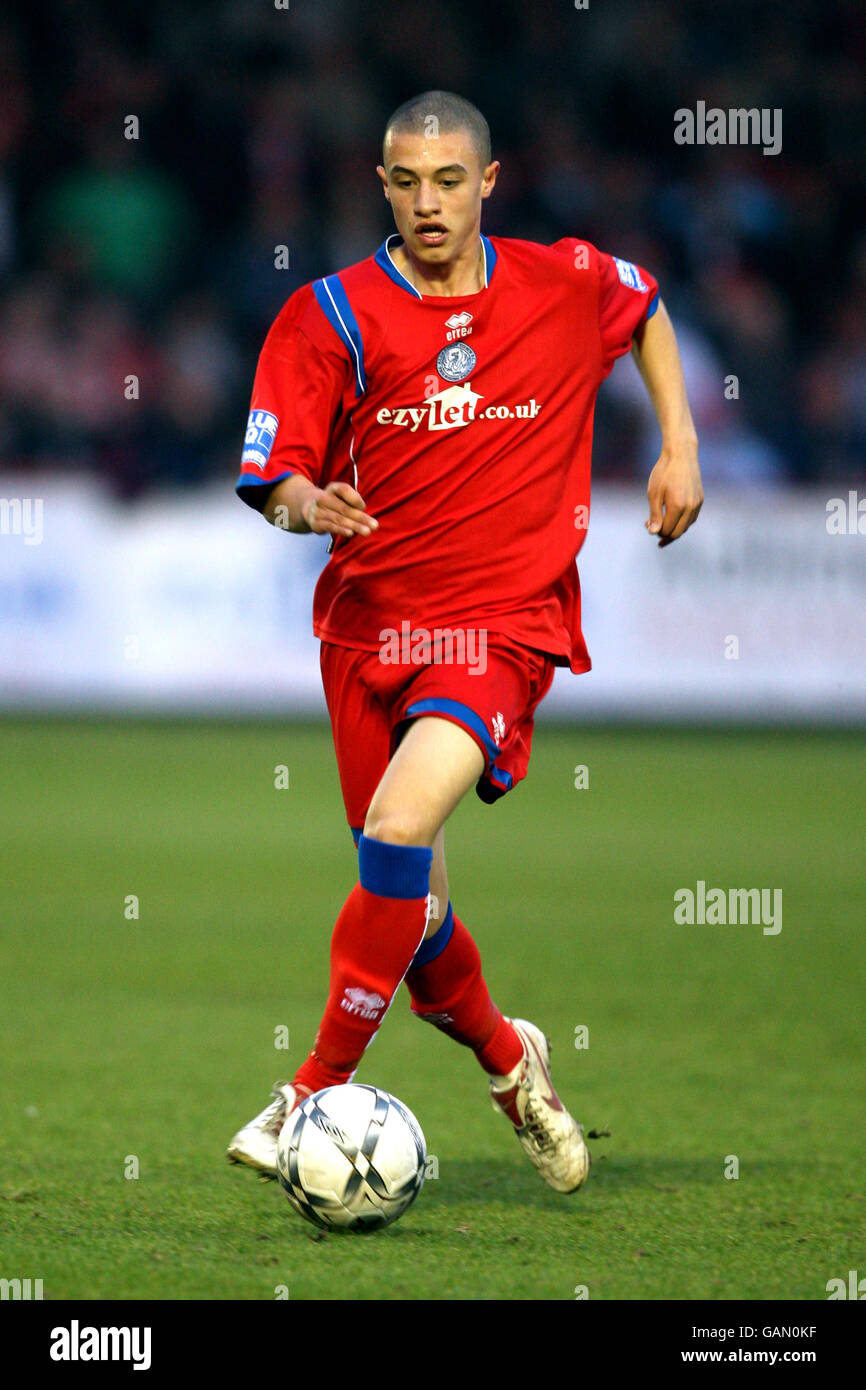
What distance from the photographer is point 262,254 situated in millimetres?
16078

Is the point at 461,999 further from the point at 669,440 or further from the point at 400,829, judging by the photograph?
the point at 669,440

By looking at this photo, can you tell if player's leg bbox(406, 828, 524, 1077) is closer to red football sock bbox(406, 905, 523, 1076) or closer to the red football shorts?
red football sock bbox(406, 905, 523, 1076)

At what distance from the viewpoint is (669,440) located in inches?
179

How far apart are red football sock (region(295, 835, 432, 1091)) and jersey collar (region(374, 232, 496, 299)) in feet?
A: 4.17

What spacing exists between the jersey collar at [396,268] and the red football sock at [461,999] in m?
1.42

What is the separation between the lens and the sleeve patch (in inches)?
184

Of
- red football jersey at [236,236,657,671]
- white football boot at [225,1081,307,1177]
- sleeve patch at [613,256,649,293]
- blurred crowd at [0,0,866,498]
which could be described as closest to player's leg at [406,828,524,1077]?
white football boot at [225,1081,307,1177]

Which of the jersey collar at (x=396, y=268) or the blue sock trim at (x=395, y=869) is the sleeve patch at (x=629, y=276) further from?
the blue sock trim at (x=395, y=869)

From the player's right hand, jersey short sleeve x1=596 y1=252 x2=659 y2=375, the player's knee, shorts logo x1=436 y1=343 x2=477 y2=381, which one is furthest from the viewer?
jersey short sleeve x1=596 y1=252 x2=659 y2=375

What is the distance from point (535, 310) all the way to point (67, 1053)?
255cm

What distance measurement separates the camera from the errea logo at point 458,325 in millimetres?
4348

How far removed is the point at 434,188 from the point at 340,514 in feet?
2.91

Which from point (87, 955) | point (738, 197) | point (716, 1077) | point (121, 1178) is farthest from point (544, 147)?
point (121, 1178)
